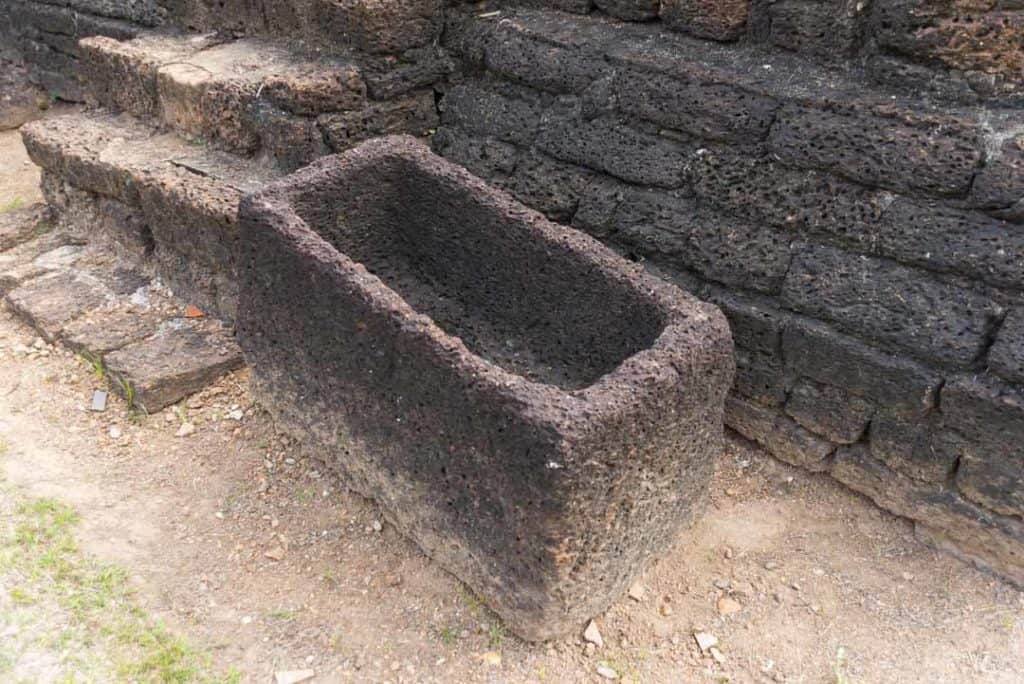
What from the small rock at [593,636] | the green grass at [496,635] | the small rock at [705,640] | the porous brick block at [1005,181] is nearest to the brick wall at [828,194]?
the porous brick block at [1005,181]

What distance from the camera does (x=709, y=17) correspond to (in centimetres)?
330

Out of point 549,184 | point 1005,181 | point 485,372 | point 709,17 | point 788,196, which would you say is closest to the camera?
point 485,372

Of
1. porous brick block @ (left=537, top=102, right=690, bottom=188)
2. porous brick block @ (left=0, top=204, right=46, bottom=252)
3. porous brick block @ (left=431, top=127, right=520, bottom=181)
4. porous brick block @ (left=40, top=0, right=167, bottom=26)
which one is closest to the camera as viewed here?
porous brick block @ (left=537, top=102, right=690, bottom=188)

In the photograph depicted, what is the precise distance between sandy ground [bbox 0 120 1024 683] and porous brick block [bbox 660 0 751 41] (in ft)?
4.37

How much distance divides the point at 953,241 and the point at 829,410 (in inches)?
23.4

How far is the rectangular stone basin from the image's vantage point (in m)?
2.40

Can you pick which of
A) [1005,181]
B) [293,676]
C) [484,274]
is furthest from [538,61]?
[293,676]

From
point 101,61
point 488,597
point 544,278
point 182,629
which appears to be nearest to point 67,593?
point 182,629

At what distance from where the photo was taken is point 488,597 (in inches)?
105

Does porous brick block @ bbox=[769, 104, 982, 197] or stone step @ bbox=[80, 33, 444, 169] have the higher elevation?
porous brick block @ bbox=[769, 104, 982, 197]

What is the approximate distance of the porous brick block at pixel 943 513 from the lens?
2762 millimetres

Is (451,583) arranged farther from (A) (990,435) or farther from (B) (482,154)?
(B) (482,154)

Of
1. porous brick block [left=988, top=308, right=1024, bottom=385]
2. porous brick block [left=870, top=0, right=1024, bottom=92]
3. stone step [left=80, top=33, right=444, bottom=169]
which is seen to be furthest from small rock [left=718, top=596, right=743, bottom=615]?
stone step [left=80, top=33, right=444, bottom=169]

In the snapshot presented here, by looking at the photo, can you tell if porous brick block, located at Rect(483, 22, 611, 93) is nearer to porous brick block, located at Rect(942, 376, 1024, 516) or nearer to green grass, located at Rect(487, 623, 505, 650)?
porous brick block, located at Rect(942, 376, 1024, 516)
